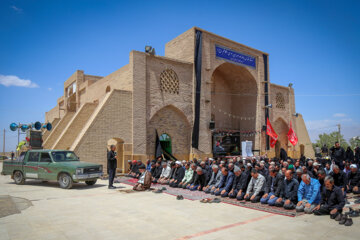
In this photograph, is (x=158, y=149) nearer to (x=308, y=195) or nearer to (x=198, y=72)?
(x=198, y=72)

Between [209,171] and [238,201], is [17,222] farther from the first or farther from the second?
[209,171]

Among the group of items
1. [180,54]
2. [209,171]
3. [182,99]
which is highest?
[180,54]

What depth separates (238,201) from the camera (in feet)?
26.0

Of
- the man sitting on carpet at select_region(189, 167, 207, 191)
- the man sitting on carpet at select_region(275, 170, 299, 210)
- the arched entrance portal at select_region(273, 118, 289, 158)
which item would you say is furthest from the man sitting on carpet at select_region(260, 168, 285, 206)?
the arched entrance portal at select_region(273, 118, 289, 158)

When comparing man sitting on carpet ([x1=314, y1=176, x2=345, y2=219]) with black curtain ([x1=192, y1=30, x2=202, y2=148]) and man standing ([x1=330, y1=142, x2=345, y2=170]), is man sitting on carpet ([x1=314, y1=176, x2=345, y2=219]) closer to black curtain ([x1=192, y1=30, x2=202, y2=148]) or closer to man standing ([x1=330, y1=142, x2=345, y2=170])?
man standing ([x1=330, y1=142, x2=345, y2=170])

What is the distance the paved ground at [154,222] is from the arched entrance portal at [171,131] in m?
9.41

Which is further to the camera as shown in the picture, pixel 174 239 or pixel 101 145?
pixel 101 145

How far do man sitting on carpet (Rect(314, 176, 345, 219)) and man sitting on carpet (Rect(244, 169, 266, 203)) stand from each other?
1.82m

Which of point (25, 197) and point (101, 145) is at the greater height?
point (101, 145)

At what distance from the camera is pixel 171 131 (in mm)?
18500

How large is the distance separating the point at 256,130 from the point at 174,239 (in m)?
19.9

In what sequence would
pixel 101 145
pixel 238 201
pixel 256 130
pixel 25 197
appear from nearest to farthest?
1. pixel 238 201
2. pixel 25 197
3. pixel 101 145
4. pixel 256 130

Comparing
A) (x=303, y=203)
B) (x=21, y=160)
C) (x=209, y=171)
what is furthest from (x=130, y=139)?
(x=303, y=203)

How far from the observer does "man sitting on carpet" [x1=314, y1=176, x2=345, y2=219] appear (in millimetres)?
5879
